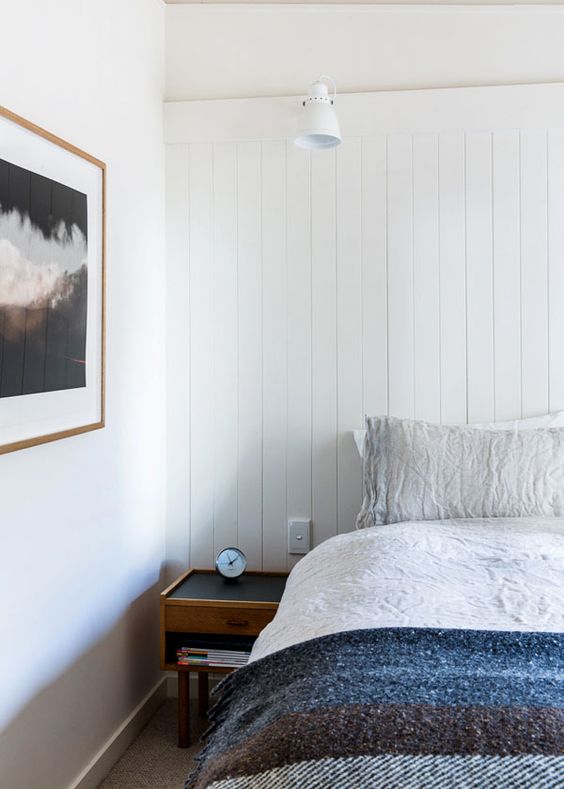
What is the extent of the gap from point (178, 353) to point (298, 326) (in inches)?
18.4

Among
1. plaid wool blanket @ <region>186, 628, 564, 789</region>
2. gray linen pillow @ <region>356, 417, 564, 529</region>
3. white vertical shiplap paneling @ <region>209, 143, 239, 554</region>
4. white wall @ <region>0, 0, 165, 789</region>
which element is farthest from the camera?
white vertical shiplap paneling @ <region>209, 143, 239, 554</region>

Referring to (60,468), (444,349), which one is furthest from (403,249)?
(60,468)

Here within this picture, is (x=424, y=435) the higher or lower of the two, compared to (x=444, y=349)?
lower

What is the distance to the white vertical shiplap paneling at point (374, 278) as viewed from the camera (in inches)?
107

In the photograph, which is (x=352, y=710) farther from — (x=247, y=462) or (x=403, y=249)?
(x=403, y=249)

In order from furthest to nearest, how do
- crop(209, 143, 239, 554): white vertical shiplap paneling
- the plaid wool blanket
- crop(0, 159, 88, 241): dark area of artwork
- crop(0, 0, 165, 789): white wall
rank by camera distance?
1. crop(209, 143, 239, 554): white vertical shiplap paneling
2. crop(0, 0, 165, 789): white wall
3. crop(0, 159, 88, 241): dark area of artwork
4. the plaid wool blanket

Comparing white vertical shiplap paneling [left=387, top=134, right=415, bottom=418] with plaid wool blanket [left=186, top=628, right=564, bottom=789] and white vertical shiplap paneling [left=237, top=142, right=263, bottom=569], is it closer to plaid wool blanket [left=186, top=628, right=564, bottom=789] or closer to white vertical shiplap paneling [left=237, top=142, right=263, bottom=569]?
white vertical shiplap paneling [left=237, top=142, right=263, bottom=569]

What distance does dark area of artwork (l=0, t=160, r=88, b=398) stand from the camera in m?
1.69

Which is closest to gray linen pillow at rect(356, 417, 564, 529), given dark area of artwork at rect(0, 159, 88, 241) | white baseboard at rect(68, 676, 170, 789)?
white baseboard at rect(68, 676, 170, 789)

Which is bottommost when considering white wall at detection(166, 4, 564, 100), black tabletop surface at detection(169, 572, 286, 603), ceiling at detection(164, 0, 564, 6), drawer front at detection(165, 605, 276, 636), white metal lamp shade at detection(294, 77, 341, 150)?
drawer front at detection(165, 605, 276, 636)

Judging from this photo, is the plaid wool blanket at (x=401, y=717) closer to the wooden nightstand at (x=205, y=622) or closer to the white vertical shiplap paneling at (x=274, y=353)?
the wooden nightstand at (x=205, y=622)

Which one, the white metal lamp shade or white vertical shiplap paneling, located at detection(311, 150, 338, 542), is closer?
the white metal lamp shade

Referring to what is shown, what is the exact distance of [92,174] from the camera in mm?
2139

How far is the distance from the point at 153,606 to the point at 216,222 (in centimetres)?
144
